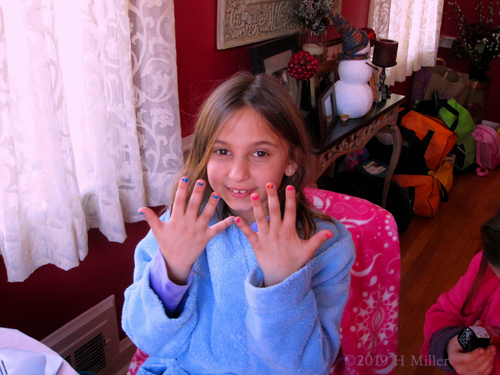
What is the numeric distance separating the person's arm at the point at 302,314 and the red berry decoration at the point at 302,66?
100 cm

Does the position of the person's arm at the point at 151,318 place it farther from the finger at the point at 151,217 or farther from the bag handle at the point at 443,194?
the bag handle at the point at 443,194

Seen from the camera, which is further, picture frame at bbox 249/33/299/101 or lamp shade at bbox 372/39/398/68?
lamp shade at bbox 372/39/398/68

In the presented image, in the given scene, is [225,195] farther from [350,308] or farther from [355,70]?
[355,70]

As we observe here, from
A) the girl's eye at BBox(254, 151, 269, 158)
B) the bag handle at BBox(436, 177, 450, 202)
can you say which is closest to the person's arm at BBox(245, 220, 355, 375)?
the girl's eye at BBox(254, 151, 269, 158)

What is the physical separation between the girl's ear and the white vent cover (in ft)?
2.76

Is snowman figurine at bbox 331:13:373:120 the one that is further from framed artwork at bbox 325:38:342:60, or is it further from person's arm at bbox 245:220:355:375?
person's arm at bbox 245:220:355:375

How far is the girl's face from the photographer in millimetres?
905

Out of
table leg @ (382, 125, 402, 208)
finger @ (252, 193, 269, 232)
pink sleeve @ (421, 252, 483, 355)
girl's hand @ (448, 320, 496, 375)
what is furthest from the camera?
table leg @ (382, 125, 402, 208)

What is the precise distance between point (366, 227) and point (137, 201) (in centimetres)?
69

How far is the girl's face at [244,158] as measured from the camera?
90 centimetres

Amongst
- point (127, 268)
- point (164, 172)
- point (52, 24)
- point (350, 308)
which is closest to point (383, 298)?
point (350, 308)

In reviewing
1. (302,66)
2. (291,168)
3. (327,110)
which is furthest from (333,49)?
(291,168)

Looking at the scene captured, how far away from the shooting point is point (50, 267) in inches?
51.1

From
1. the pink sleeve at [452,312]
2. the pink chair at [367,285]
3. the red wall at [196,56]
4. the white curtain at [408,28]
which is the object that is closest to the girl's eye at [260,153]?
the pink chair at [367,285]
